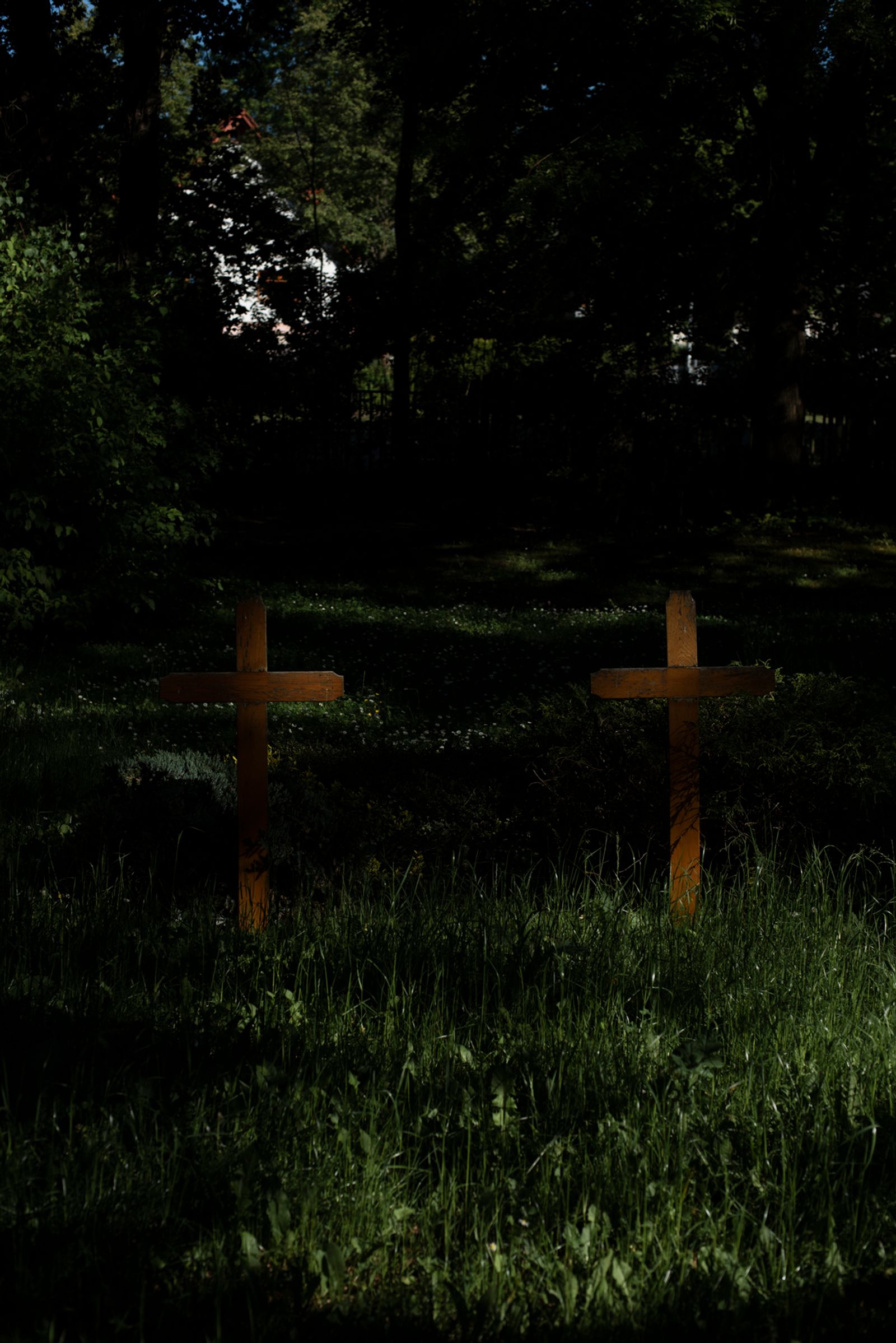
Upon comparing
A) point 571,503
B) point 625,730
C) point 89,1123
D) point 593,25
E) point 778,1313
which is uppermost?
point 593,25

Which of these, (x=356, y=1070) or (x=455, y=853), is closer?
(x=356, y=1070)

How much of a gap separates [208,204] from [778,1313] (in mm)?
19936

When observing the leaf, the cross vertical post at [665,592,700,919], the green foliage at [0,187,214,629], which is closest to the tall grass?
the leaf

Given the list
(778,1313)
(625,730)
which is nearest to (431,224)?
(625,730)

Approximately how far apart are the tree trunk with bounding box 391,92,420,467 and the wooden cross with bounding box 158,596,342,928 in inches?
731

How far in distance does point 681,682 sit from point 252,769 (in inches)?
72.8

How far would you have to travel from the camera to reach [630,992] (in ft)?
13.0

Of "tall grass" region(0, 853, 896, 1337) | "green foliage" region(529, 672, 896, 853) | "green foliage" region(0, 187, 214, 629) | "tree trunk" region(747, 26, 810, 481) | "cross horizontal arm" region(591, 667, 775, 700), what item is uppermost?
"tree trunk" region(747, 26, 810, 481)

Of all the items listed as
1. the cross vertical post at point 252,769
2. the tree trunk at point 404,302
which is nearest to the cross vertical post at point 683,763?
the cross vertical post at point 252,769

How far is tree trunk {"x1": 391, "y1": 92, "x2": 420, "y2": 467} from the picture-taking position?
23578 mm

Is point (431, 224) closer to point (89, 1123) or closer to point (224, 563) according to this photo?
point (224, 563)

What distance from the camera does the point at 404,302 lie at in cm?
2453

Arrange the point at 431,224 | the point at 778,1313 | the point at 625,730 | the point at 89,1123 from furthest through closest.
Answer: the point at 431,224
the point at 625,730
the point at 89,1123
the point at 778,1313

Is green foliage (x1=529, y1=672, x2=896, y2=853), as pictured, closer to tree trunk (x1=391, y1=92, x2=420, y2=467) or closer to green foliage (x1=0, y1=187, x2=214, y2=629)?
green foliage (x1=0, y1=187, x2=214, y2=629)
